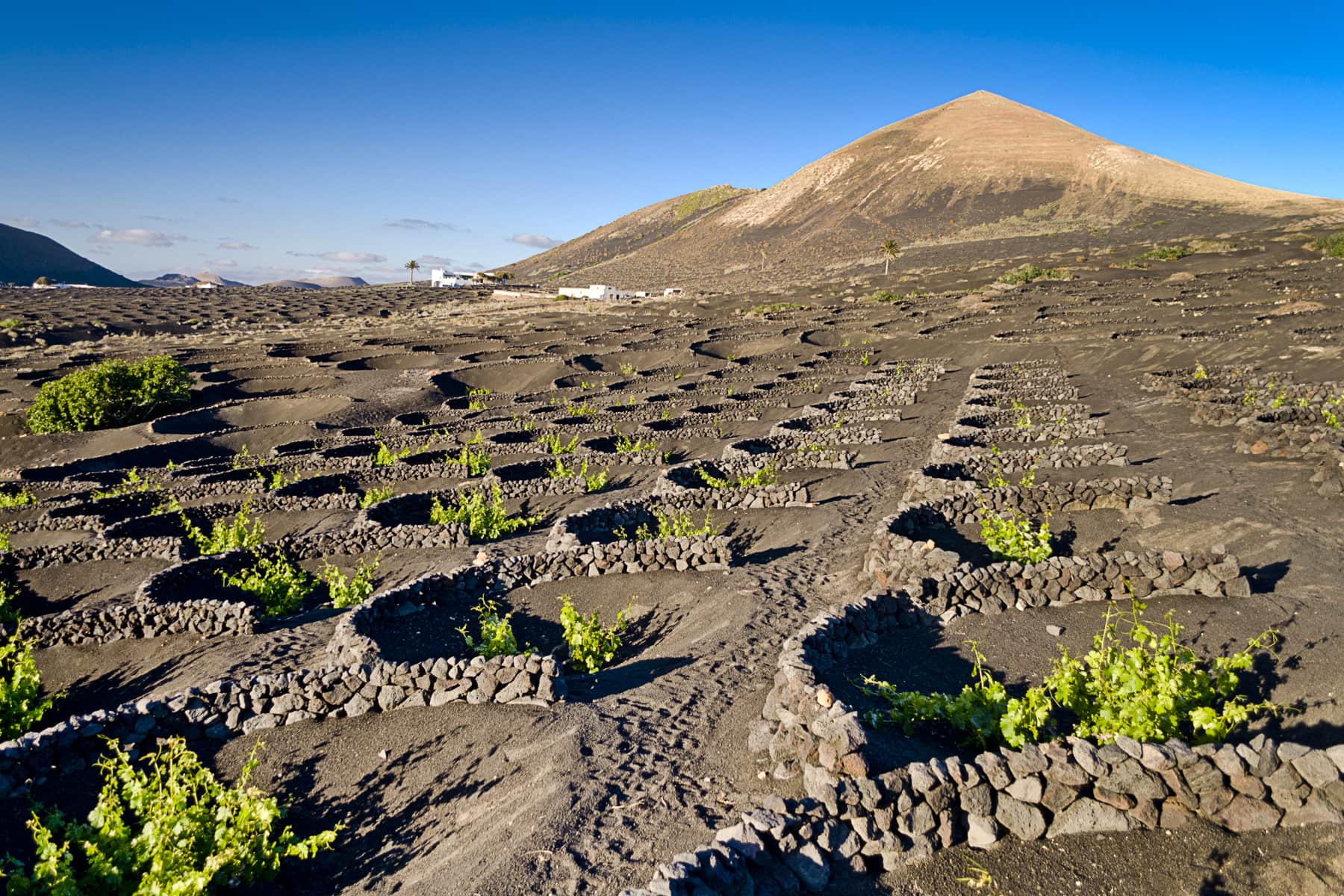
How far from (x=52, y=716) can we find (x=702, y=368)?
3550 cm

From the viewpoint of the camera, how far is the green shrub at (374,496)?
19294 millimetres

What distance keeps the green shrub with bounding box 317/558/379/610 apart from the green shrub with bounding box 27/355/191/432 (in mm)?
27922

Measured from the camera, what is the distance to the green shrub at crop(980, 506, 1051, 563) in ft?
36.0

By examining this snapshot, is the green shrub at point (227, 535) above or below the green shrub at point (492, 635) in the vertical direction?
below

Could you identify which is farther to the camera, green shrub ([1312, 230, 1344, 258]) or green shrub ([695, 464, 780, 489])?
green shrub ([1312, 230, 1344, 258])

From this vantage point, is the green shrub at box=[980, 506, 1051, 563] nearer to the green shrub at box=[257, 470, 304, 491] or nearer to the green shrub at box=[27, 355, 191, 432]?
the green shrub at box=[257, 470, 304, 491]

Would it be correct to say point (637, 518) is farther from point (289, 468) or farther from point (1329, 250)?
point (1329, 250)

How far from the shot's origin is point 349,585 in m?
13.9

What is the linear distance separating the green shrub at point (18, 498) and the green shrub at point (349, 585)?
549 inches

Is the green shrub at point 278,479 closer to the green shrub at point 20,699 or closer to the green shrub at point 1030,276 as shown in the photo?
the green shrub at point 20,699

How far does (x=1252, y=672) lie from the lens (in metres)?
7.76

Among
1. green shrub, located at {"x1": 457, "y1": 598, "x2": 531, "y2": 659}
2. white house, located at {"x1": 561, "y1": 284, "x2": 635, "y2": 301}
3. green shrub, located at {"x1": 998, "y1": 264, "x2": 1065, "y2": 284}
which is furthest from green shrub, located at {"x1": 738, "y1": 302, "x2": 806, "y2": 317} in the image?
green shrub, located at {"x1": 457, "y1": 598, "x2": 531, "y2": 659}

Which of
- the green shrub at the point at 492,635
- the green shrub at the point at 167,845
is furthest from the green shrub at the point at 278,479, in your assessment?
the green shrub at the point at 167,845

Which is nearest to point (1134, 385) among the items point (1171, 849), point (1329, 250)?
point (1171, 849)
